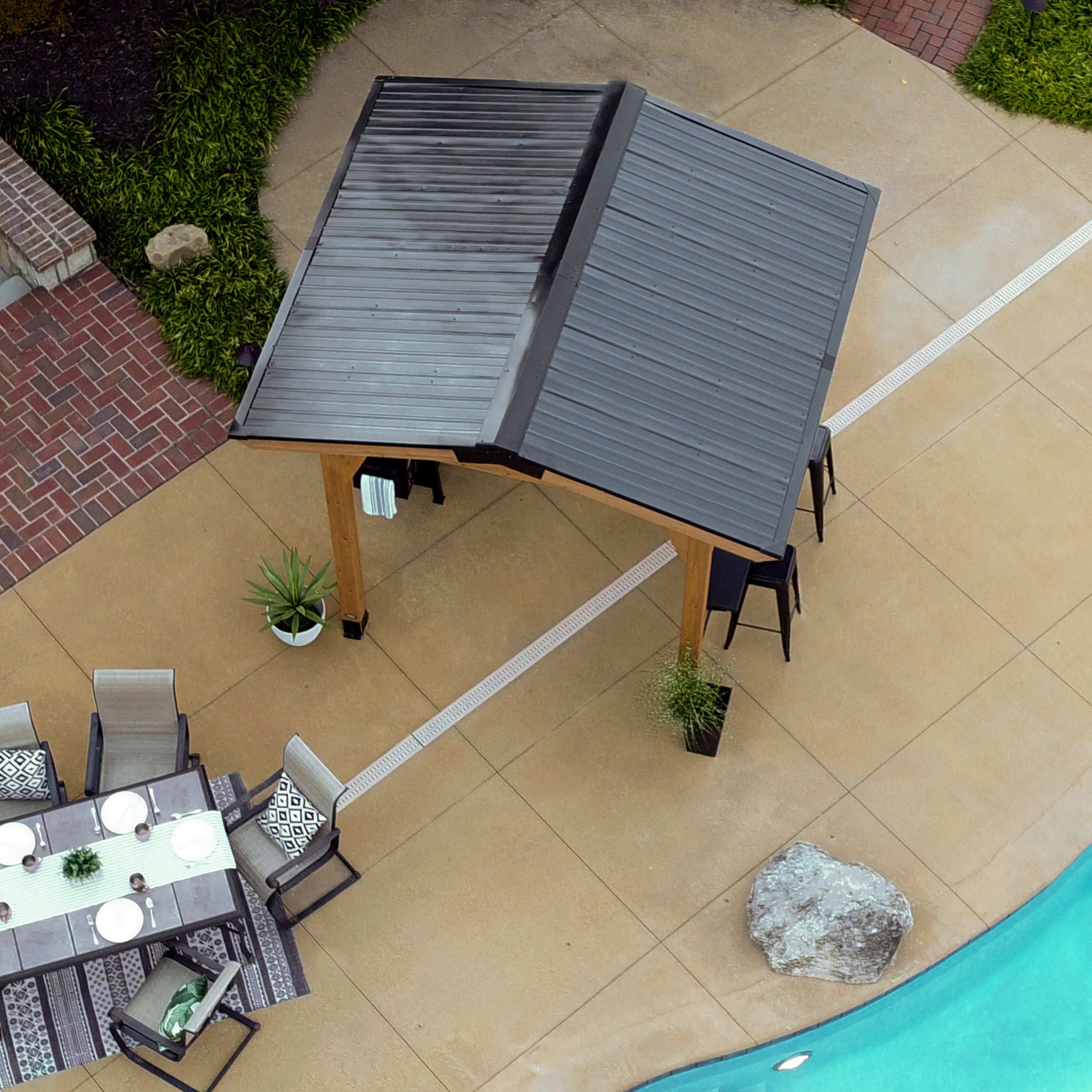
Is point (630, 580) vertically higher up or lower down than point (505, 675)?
higher up

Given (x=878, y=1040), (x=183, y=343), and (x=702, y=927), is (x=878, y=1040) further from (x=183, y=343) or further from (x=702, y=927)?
(x=183, y=343)

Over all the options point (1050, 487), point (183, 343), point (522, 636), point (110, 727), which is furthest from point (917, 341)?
point (110, 727)

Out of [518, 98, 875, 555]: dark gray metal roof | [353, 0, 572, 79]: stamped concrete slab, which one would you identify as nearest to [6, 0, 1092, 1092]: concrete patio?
[353, 0, 572, 79]: stamped concrete slab

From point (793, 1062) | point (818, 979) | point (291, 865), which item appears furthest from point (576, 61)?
point (793, 1062)

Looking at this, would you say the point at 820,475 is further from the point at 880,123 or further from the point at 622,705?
the point at 880,123

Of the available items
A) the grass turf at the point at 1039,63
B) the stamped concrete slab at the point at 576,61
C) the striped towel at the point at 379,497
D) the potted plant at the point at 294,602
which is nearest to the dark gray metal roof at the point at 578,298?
the striped towel at the point at 379,497

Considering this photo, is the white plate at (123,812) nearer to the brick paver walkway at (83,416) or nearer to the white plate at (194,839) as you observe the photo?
the white plate at (194,839)
